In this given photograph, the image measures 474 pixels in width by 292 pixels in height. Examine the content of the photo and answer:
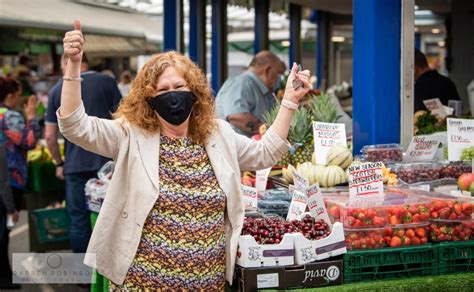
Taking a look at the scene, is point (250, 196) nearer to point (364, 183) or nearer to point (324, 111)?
point (364, 183)

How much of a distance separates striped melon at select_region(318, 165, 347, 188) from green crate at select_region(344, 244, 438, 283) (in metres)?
1.00

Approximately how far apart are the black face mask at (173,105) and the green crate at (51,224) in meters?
4.84

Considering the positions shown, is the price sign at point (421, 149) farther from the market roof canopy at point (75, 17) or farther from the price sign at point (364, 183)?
the market roof canopy at point (75, 17)

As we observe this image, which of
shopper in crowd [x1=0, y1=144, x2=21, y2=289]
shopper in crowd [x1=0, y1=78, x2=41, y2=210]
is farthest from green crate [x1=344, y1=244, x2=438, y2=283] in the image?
shopper in crowd [x1=0, y1=78, x2=41, y2=210]

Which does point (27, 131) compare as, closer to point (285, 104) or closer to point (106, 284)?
point (106, 284)

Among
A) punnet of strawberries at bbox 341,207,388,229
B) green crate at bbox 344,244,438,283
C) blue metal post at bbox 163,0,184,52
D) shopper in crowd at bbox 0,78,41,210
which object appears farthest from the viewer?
blue metal post at bbox 163,0,184,52

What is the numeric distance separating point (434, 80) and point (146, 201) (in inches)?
227

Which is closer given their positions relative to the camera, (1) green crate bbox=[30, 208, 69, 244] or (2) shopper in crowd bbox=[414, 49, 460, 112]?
(1) green crate bbox=[30, 208, 69, 244]

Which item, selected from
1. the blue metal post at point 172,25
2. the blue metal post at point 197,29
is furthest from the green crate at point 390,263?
the blue metal post at point 197,29

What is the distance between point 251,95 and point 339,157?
298 centimetres

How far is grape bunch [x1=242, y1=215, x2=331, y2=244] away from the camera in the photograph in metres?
3.81

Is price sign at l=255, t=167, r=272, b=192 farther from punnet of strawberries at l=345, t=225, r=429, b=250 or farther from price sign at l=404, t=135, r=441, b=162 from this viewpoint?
punnet of strawberries at l=345, t=225, r=429, b=250

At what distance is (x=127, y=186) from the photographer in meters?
3.47

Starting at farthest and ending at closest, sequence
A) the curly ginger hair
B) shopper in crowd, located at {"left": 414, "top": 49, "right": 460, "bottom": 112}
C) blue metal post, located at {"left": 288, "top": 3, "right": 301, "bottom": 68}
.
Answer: blue metal post, located at {"left": 288, "top": 3, "right": 301, "bottom": 68} → shopper in crowd, located at {"left": 414, "top": 49, "right": 460, "bottom": 112} → the curly ginger hair
